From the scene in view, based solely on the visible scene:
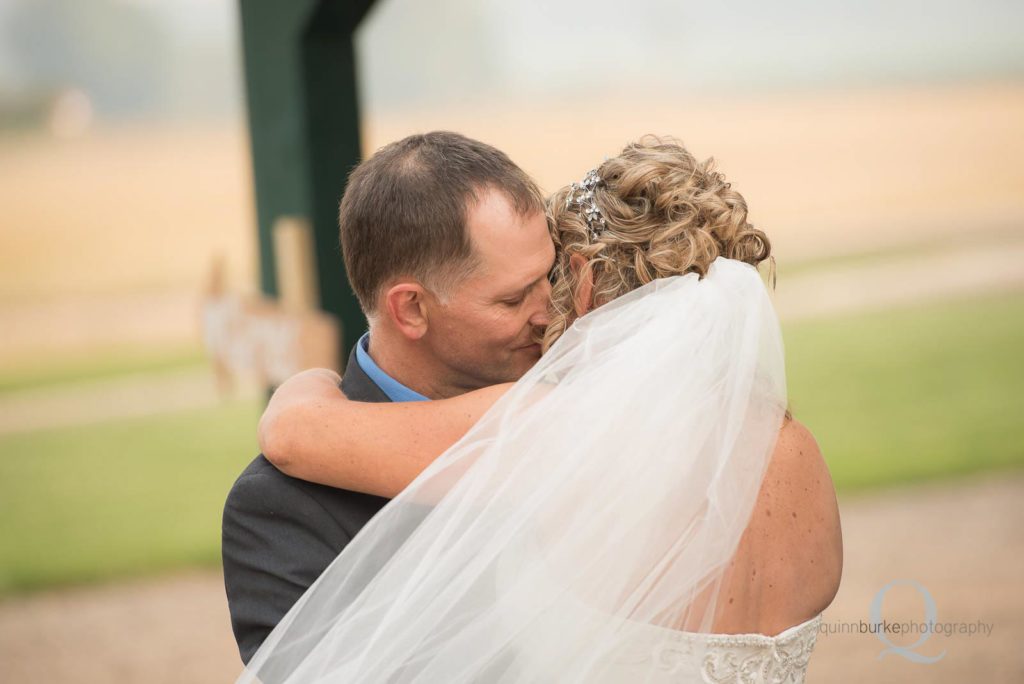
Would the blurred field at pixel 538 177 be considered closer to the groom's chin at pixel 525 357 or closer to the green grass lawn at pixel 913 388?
the green grass lawn at pixel 913 388

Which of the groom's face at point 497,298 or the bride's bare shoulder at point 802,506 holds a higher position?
the groom's face at point 497,298

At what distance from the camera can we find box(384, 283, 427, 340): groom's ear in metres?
2.25

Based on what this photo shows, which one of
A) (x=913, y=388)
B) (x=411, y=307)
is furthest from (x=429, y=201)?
(x=913, y=388)

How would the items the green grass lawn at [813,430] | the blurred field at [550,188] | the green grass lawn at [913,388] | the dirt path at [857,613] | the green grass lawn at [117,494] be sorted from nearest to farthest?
the dirt path at [857,613] < the green grass lawn at [117,494] < the green grass lawn at [813,430] < the green grass lawn at [913,388] < the blurred field at [550,188]

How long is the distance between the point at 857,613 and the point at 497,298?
18.9 ft

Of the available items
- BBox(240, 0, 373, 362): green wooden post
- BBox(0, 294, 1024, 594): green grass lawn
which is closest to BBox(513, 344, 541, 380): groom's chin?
BBox(240, 0, 373, 362): green wooden post

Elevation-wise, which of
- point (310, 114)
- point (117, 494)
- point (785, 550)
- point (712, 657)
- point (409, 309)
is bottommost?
point (117, 494)

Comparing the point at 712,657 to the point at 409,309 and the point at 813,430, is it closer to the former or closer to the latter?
the point at 409,309

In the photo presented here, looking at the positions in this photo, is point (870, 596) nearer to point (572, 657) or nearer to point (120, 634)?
→ point (120, 634)

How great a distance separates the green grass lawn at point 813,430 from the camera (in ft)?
38.4

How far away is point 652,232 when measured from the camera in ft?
7.41

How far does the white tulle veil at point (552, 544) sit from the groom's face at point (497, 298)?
0.24 meters

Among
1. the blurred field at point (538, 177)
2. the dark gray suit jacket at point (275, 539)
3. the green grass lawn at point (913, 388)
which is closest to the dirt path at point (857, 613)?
the green grass lawn at point (913, 388)

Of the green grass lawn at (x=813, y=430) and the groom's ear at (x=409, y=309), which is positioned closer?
the groom's ear at (x=409, y=309)
